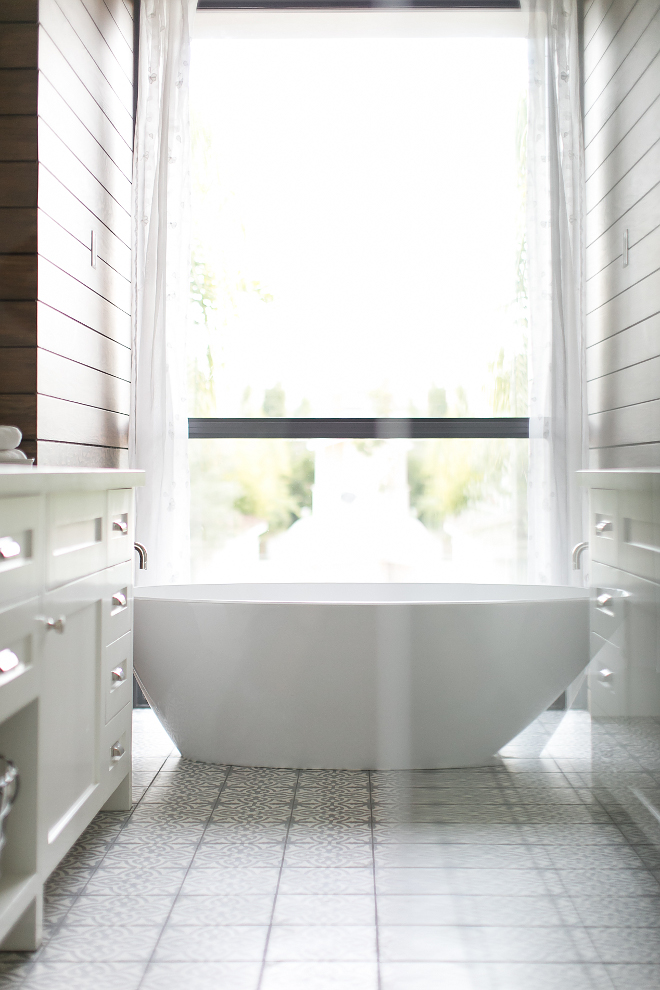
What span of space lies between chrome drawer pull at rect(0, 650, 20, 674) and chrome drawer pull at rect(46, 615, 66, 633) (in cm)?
16

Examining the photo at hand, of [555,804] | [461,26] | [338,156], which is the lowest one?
[555,804]

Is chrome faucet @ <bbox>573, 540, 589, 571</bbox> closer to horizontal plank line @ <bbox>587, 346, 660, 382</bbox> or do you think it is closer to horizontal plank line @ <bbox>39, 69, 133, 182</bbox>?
horizontal plank line @ <bbox>587, 346, 660, 382</bbox>

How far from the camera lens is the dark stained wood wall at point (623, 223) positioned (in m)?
1.33

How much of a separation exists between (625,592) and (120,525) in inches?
49.3

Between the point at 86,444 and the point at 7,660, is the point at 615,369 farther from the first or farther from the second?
the point at 86,444

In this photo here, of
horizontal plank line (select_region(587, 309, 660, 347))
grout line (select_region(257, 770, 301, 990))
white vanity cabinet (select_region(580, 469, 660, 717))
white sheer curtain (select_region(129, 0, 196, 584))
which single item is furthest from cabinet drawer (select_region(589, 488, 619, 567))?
white sheer curtain (select_region(129, 0, 196, 584))

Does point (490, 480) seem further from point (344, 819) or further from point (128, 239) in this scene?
point (128, 239)

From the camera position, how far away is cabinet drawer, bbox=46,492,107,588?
1.60m

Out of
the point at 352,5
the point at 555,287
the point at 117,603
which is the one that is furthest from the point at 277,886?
the point at 352,5

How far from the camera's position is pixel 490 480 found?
2801 mm

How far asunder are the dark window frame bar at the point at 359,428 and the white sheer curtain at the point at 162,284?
0.52ft

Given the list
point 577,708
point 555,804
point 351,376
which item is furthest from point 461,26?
point 555,804

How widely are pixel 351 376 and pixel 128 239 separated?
976mm

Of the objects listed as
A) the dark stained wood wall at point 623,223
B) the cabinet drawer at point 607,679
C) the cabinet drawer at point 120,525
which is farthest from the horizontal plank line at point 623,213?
the cabinet drawer at point 120,525
